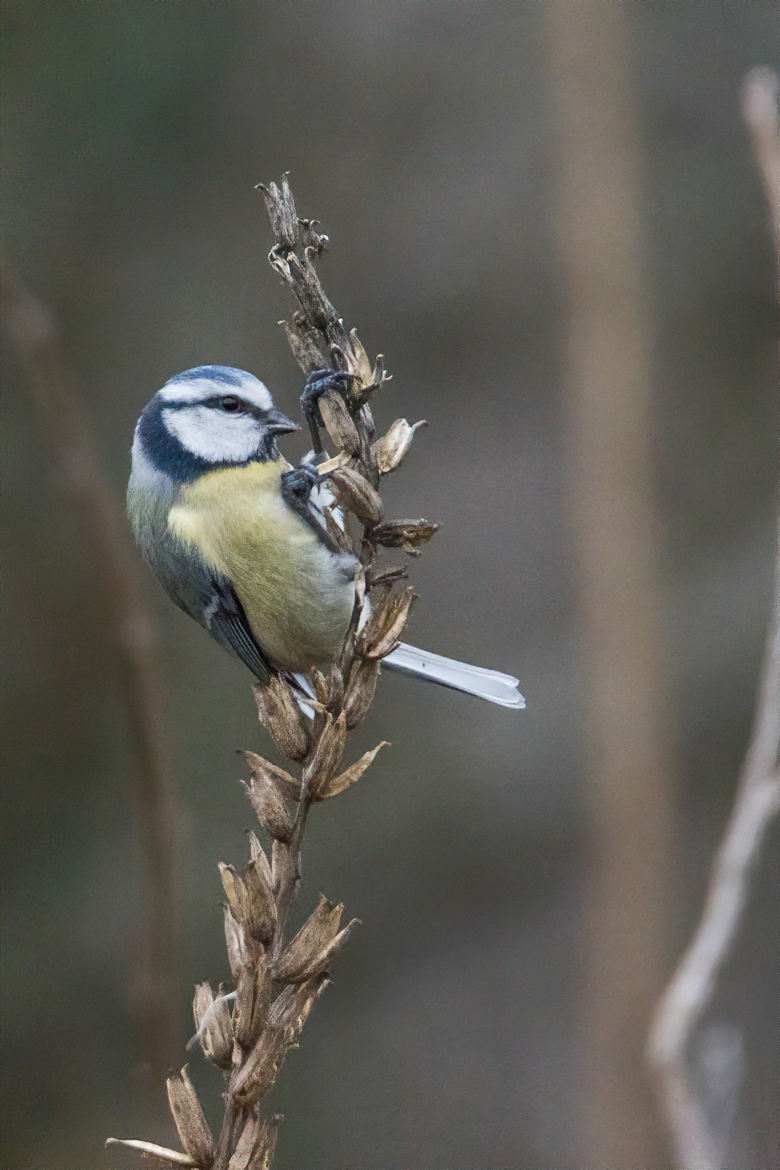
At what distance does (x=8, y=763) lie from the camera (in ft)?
12.5

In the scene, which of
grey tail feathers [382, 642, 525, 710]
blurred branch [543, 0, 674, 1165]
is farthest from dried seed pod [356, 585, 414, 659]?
blurred branch [543, 0, 674, 1165]

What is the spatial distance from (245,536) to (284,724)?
66 centimetres

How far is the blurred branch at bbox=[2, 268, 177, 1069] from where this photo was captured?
1.06 metres

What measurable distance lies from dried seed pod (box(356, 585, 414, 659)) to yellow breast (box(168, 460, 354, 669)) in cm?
62

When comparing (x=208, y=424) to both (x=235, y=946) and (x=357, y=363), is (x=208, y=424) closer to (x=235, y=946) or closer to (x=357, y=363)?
(x=357, y=363)

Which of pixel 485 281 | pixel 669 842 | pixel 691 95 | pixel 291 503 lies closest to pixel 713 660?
pixel 669 842

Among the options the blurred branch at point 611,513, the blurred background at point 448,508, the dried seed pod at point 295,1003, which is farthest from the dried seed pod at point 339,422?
the blurred branch at point 611,513

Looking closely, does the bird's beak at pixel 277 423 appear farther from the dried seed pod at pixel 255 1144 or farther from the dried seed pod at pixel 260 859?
the dried seed pod at pixel 255 1144

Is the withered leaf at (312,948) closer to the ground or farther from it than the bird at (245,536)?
closer to the ground

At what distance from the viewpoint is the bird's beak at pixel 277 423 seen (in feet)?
4.88

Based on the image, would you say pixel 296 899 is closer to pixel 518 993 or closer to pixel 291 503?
pixel 291 503

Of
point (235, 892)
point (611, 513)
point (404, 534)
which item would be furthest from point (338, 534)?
point (611, 513)

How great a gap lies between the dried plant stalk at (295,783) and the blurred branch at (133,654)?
0.20 metres

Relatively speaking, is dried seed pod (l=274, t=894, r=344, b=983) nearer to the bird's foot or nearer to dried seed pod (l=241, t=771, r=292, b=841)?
dried seed pod (l=241, t=771, r=292, b=841)
